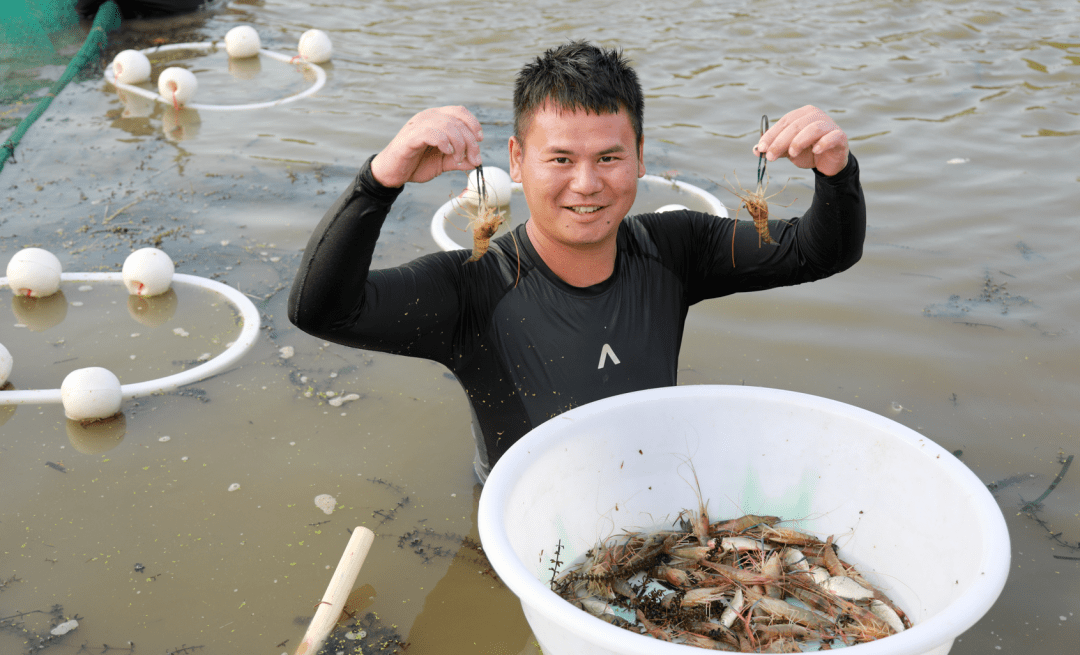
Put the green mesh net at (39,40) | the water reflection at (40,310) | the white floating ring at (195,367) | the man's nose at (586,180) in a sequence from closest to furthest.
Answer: the man's nose at (586,180)
the white floating ring at (195,367)
the water reflection at (40,310)
the green mesh net at (39,40)

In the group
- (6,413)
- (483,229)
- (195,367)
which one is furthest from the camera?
(195,367)

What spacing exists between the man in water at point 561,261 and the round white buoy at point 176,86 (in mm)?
6264

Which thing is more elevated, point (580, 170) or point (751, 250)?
point (580, 170)

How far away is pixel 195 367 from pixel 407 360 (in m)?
1.14

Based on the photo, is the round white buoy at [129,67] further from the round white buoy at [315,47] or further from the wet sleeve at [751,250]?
the wet sleeve at [751,250]

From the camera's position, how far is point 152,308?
493 centimetres

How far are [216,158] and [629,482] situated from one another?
227 inches

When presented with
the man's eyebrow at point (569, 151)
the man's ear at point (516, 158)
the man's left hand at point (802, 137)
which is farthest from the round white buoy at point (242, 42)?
the man's left hand at point (802, 137)

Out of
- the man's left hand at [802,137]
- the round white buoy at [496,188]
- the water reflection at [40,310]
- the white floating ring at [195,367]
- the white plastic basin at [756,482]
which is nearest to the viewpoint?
the white plastic basin at [756,482]

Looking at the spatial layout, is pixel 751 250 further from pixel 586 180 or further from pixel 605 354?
pixel 586 180

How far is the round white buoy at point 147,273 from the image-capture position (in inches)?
192

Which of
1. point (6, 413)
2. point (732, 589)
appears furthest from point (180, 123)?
point (732, 589)

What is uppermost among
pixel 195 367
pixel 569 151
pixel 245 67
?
pixel 569 151

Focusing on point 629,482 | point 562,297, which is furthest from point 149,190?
point 629,482
